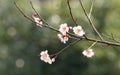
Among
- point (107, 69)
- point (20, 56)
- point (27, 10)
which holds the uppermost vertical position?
point (27, 10)

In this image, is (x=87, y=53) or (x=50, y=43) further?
(x=50, y=43)

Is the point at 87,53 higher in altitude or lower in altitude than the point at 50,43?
lower

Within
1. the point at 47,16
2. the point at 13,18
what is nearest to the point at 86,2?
the point at 47,16

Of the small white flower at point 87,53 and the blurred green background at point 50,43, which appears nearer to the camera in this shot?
the small white flower at point 87,53

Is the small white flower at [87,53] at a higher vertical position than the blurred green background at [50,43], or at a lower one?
lower

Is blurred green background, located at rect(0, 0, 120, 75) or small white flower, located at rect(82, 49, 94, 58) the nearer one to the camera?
Result: small white flower, located at rect(82, 49, 94, 58)

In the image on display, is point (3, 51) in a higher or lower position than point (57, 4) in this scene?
lower

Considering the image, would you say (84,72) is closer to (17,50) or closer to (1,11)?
(17,50)

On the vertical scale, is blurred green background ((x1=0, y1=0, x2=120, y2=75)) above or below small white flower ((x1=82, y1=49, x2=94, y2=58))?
above
